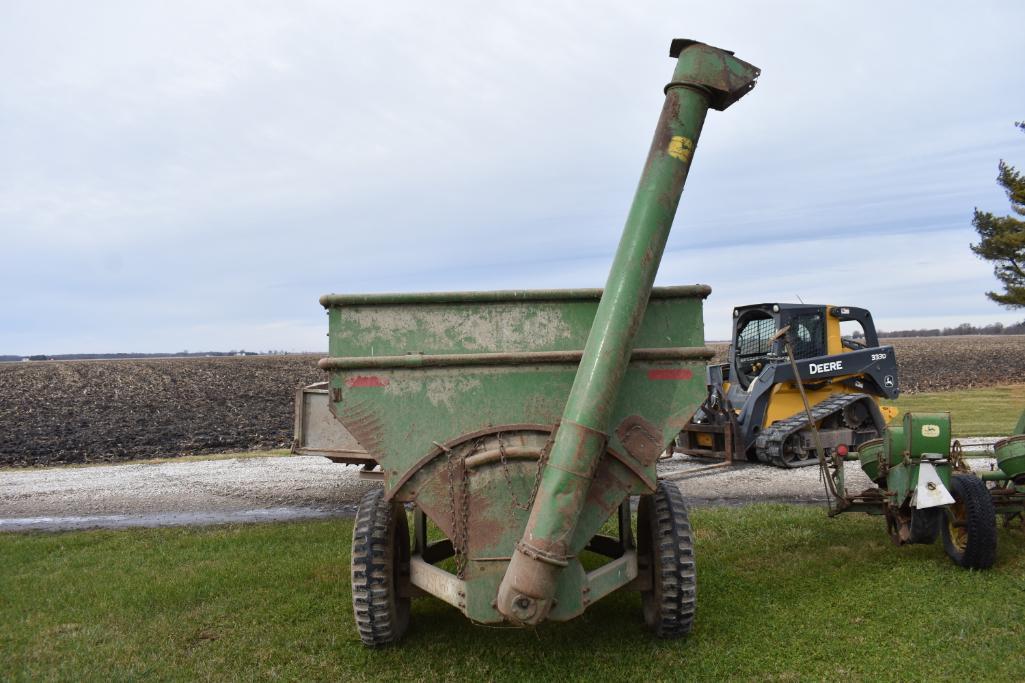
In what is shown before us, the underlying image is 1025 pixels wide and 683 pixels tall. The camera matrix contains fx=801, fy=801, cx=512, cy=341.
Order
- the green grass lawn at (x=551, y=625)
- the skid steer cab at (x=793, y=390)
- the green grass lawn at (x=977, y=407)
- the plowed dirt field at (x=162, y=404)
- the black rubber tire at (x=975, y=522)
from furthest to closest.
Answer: the plowed dirt field at (x=162, y=404), the green grass lawn at (x=977, y=407), the skid steer cab at (x=793, y=390), the black rubber tire at (x=975, y=522), the green grass lawn at (x=551, y=625)

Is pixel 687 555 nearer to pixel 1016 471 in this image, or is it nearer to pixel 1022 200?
pixel 1016 471

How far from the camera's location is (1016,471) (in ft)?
19.8

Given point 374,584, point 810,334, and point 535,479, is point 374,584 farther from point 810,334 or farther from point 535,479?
point 810,334

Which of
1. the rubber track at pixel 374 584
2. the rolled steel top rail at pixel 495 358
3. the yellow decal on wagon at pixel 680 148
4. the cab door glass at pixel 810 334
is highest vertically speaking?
the yellow decal on wagon at pixel 680 148

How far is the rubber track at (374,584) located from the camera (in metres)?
4.63

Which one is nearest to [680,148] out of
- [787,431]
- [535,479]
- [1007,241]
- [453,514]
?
[535,479]

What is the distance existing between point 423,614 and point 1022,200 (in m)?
27.6

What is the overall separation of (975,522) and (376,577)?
4074mm

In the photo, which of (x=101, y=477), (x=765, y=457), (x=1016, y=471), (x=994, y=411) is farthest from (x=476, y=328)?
(x=994, y=411)

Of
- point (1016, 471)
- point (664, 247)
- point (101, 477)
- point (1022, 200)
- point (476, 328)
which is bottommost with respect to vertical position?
point (101, 477)

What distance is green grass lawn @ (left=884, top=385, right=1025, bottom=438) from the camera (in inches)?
552

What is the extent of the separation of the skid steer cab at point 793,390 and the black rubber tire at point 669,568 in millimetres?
6888

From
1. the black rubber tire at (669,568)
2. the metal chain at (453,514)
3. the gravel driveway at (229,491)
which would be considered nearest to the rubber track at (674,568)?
the black rubber tire at (669,568)

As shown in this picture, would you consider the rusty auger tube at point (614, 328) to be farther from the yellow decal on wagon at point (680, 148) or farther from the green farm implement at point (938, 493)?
the green farm implement at point (938, 493)
